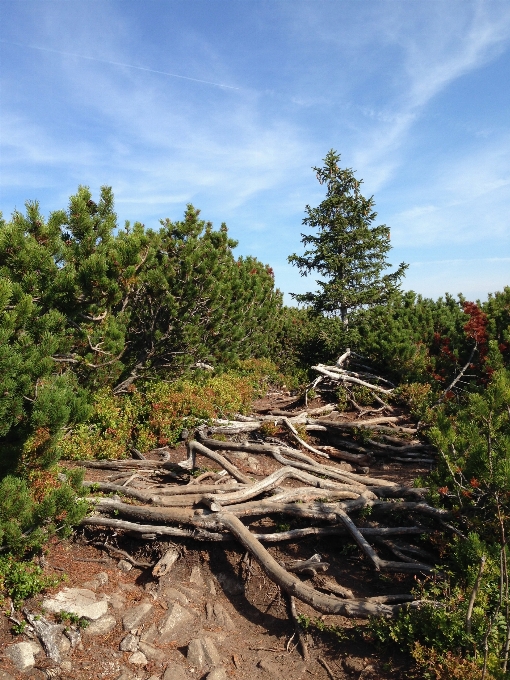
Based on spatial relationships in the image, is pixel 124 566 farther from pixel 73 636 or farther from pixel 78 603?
pixel 73 636

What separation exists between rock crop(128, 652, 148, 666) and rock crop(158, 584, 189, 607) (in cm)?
87

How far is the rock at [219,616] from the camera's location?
6.01m

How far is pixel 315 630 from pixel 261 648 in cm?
70

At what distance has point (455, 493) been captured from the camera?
6176 millimetres

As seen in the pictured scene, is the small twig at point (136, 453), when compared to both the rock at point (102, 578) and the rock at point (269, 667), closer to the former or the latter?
the rock at point (102, 578)

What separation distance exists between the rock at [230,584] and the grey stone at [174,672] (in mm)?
1400

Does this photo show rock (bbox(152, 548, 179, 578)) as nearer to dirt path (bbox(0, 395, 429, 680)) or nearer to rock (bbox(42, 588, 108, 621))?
dirt path (bbox(0, 395, 429, 680))

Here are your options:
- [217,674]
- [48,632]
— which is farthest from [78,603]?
[217,674]

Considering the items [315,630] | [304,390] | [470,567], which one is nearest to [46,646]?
[315,630]

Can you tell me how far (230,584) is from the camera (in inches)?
263

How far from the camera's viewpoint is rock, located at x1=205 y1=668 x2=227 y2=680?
507 cm

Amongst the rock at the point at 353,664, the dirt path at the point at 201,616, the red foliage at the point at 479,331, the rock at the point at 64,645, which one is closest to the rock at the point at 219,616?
the dirt path at the point at 201,616

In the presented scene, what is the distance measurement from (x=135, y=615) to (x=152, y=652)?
557 mm

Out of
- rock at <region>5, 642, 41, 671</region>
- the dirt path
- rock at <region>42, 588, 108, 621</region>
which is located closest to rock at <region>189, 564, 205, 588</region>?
the dirt path
